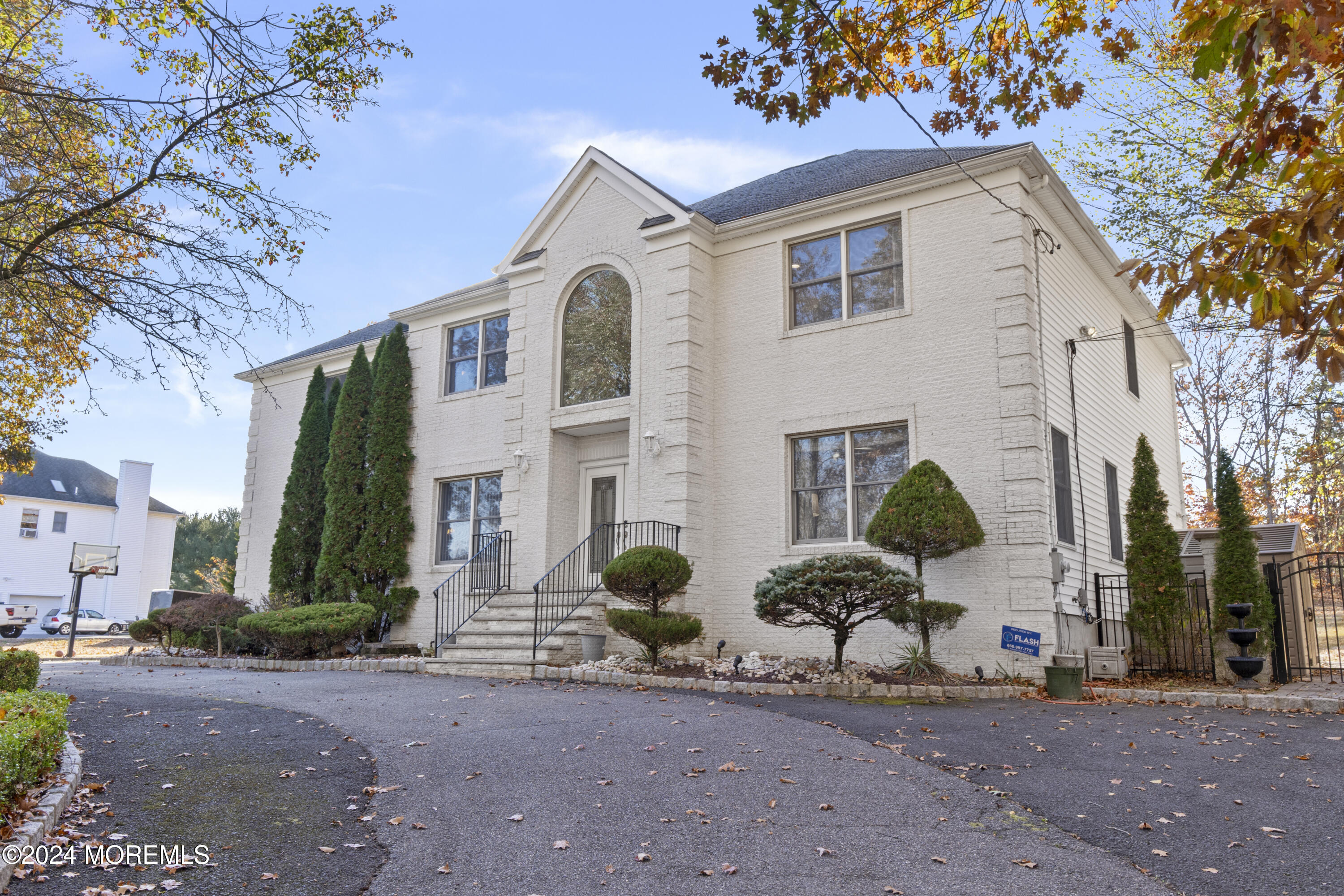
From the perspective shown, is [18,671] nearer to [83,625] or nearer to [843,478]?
[843,478]

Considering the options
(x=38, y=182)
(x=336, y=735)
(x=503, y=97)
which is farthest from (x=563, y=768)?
(x=38, y=182)

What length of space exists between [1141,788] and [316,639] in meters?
12.0

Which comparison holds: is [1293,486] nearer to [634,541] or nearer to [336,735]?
[634,541]

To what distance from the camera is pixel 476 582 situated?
15.3 metres

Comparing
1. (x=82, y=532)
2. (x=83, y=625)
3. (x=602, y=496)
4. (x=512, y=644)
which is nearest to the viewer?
(x=512, y=644)

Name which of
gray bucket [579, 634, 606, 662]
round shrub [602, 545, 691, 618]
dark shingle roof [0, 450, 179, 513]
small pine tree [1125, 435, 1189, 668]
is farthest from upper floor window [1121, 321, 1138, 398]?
dark shingle roof [0, 450, 179, 513]

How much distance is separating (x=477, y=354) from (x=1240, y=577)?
12393 mm

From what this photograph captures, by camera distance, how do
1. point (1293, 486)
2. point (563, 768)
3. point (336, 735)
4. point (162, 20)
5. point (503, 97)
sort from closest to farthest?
point (563, 768)
point (336, 735)
point (162, 20)
point (503, 97)
point (1293, 486)

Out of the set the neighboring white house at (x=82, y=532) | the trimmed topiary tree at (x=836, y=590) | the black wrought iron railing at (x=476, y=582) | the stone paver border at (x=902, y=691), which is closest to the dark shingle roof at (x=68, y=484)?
the neighboring white house at (x=82, y=532)

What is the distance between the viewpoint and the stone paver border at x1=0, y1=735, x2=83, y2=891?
372 cm

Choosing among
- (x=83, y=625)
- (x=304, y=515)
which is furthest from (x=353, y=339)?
(x=83, y=625)

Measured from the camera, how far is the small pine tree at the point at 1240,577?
10672mm

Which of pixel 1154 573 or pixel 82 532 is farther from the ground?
pixel 82 532

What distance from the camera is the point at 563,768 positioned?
585 cm
